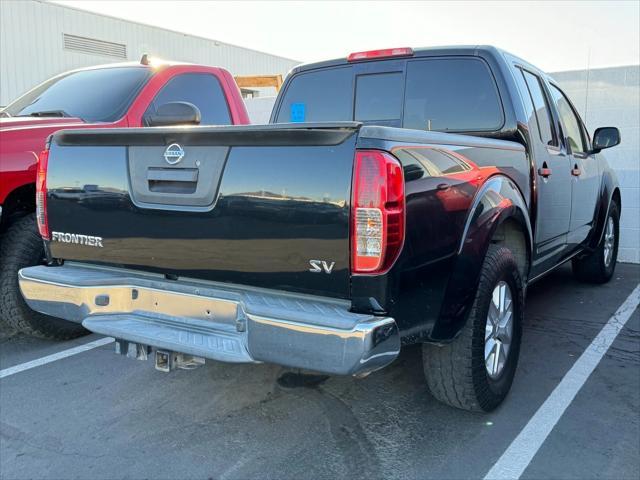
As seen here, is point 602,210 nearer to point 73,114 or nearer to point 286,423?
point 286,423

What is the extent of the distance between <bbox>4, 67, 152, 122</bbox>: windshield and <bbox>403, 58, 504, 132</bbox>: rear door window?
234 cm

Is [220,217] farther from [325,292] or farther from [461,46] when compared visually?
[461,46]

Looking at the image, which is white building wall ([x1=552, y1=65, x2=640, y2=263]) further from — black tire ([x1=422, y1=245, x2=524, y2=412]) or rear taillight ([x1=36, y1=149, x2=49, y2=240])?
rear taillight ([x1=36, y1=149, x2=49, y2=240])

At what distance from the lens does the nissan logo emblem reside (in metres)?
2.72

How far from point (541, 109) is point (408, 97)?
99 centimetres

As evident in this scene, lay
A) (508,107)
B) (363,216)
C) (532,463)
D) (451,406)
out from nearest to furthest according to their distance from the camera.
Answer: (363,216) → (532,463) → (451,406) → (508,107)

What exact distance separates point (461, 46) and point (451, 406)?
2325 mm

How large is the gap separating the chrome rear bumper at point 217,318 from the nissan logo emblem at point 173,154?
1.86 feet

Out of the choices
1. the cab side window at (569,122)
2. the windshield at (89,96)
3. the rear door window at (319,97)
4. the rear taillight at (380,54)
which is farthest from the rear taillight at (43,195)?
the cab side window at (569,122)

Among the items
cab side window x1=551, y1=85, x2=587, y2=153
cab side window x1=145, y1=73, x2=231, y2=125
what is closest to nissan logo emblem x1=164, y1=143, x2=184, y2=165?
cab side window x1=145, y1=73, x2=231, y2=125

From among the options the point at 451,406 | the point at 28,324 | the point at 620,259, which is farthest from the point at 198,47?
the point at 451,406

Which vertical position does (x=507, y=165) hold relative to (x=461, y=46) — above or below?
below

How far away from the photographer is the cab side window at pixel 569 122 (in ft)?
15.9

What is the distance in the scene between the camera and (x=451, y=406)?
10.8ft
